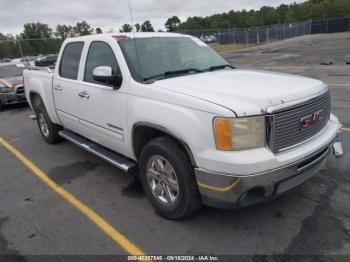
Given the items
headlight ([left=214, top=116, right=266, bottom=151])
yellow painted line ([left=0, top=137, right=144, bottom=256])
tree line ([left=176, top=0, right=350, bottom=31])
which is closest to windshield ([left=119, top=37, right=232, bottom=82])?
headlight ([left=214, top=116, right=266, bottom=151])

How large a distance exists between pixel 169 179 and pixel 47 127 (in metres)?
3.83

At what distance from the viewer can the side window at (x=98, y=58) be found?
12.8ft

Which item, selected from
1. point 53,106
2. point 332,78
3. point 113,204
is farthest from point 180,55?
point 332,78

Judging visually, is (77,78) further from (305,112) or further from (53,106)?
(305,112)

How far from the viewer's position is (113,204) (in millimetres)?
3838

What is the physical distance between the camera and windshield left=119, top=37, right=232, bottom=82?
143 inches

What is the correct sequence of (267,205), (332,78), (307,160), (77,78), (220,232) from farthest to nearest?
(332,78)
(77,78)
(267,205)
(220,232)
(307,160)

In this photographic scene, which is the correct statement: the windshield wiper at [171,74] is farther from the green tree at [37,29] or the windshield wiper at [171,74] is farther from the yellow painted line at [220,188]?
the green tree at [37,29]

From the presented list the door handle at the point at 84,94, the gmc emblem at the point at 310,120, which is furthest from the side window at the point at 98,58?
the gmc emblem at the point at 310,120

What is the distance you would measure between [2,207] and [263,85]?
3395 millimetres

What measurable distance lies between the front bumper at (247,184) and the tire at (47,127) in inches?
159

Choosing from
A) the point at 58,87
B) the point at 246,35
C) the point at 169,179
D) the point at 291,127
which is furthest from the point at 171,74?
the point at 246,35

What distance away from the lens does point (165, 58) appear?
3900 mm

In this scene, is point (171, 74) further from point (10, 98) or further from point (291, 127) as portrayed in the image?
point (10, 98)
